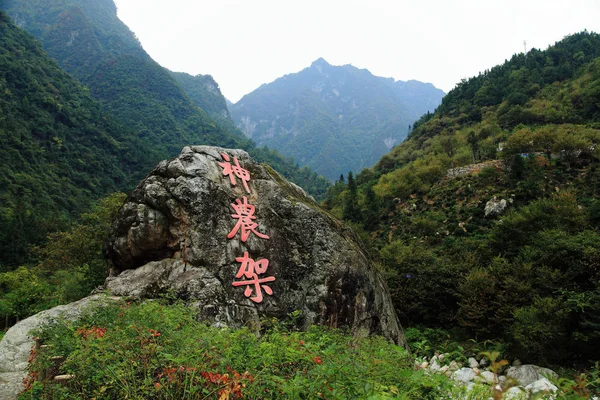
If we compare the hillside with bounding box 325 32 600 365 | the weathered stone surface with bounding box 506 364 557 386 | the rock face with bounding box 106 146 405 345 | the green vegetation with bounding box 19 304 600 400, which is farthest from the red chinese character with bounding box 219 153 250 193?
the hillside with bounding box 325 32 600 365

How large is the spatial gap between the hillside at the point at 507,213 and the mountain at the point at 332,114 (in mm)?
58783

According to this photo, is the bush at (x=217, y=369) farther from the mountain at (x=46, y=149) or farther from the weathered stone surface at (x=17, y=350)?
the mountain at (x=46, y=149)

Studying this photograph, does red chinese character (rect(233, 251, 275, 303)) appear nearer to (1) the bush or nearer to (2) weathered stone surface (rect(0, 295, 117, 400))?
(2) weathered stone surface (rect(0, 295, 117, 400))

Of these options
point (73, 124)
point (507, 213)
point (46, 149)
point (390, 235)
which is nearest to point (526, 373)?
point (507, 213)

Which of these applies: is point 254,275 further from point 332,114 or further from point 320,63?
point 320,63

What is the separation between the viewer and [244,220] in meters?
6.88

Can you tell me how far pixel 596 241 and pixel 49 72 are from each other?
185ft

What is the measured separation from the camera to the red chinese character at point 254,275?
6168 millimetres

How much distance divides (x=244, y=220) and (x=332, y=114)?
142m

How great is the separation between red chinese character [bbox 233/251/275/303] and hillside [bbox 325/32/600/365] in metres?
6.71

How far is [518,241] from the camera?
13148 millimetres

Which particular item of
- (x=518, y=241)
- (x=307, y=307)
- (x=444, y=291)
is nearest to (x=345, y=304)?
(x=307, y=307)

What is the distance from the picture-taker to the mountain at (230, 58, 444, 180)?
10931cm

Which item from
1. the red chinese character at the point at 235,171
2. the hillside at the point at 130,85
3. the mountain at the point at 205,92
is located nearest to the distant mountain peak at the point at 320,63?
the mountain at the point at 205,92
